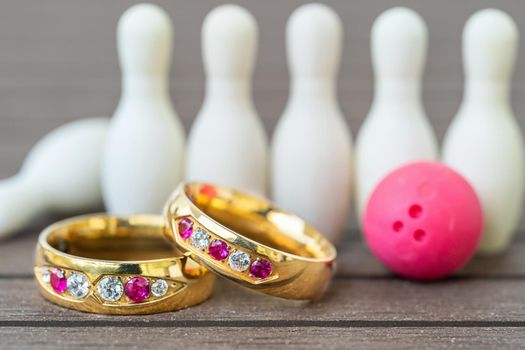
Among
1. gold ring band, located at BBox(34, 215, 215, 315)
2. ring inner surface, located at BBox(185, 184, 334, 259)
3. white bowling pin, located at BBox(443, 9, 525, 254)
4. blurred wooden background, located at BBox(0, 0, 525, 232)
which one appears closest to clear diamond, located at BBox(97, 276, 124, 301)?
gold ring band, located at BBox(34, 215, 215, 315)

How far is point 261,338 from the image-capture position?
1.66 feet

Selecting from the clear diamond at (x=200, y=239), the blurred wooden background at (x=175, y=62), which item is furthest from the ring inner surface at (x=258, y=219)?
the blurred wooden background at (x=175, y=62)

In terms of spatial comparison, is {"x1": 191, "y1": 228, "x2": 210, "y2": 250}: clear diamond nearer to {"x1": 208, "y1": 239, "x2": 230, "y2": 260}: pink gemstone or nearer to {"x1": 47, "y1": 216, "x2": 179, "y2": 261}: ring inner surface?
{"x1": 208, "y1": 239, "x2": 230, "y2": 260}: pink gemstone

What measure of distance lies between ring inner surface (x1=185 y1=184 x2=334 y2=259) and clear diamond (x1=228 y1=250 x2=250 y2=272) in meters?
0.12

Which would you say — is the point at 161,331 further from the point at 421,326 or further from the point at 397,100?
the point at 397,100

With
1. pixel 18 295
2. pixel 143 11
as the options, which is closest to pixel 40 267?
pixel 18 295

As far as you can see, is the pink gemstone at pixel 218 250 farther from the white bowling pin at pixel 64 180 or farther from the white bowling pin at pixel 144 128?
the white bowling pin at pixel 64 180

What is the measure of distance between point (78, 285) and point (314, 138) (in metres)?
0.26

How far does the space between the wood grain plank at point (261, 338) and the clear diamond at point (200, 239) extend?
59mm

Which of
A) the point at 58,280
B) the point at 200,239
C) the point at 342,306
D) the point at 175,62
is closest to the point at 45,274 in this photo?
the point at 58,280

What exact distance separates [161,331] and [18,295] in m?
0.14

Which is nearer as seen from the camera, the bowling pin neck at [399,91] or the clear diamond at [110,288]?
the clear diamond at [110,288]

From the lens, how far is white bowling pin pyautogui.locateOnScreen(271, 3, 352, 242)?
70cm

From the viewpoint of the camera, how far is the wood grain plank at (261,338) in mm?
493
